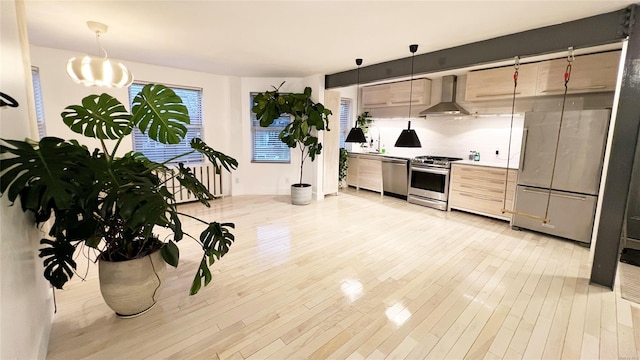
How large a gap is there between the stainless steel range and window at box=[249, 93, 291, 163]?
2.53 meters

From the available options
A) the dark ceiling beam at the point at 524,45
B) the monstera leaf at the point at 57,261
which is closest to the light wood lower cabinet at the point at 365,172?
the dark ceiling beam at the point at 524,45

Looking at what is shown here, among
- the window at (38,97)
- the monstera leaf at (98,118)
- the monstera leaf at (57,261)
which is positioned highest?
the window at (38,97)

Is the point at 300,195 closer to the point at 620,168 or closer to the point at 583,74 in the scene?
the point at 620,168

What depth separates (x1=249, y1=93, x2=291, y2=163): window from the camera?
5668 millimetres

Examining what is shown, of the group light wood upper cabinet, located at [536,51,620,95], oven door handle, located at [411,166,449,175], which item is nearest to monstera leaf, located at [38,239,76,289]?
oven door handle, located at [411,166,449,175]

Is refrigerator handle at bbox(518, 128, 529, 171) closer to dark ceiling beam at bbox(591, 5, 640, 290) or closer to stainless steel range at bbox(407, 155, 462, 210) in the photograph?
stainless steel range at bbox(407, 155, 462, 210)

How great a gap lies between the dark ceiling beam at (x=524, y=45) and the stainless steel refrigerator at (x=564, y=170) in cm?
122

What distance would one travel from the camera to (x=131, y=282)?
1.92 metres

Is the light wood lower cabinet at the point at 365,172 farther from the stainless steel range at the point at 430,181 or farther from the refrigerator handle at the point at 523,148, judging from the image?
the refrigerator handle at the point at 523,148

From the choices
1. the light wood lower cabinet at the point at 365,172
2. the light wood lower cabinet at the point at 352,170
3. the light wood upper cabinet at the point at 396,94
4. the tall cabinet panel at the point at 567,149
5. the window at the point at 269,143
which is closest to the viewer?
the tall cabinet panel at the point at 567,149

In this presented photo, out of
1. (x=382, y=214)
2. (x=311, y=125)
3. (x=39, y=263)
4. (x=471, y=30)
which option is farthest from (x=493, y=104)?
(x=39, y=263)

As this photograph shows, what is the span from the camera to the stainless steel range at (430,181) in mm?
4848

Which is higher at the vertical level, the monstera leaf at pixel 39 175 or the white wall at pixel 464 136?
the white wall at pixel 464 136

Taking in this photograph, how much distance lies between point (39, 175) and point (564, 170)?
4.97 m
